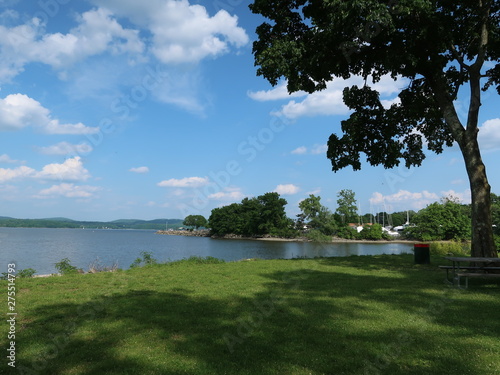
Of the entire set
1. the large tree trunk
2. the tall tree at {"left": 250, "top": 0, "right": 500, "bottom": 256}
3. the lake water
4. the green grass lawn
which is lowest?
the lake water

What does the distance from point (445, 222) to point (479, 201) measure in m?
87.4

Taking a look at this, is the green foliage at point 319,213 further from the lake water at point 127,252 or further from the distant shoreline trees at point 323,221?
the lake water at point 127,252

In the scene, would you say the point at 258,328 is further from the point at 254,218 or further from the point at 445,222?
the point at 254,218

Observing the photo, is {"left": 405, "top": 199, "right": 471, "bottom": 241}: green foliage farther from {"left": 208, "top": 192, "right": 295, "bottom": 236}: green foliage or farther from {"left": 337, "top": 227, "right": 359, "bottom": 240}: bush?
{"left": 208, "top": 192, "right": 295, "bottom": 236}: green foliage

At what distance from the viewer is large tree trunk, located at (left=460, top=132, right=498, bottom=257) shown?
42.8ft

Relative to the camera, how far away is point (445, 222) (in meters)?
88.8

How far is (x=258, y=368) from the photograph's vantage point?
4.80m

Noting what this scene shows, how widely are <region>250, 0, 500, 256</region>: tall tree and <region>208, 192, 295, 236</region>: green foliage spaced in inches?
3937

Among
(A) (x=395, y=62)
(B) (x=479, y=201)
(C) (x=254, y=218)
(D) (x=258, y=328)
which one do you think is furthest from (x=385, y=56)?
(C) (x=254, y=218)

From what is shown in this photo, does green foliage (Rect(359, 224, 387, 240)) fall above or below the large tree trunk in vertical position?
below

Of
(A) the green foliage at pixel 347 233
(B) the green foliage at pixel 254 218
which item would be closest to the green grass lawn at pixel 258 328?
(A) the green foliage at pixel 347 233

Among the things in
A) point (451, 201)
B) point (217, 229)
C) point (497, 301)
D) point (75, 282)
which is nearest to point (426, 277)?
point (497, 301)

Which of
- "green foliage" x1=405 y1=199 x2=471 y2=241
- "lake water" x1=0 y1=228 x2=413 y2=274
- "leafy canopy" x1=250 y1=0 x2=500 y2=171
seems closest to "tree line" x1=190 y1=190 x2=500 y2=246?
"green foliage" x1=405 y1=199 x2=471 y2=241

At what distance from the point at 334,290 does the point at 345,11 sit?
400 inches
